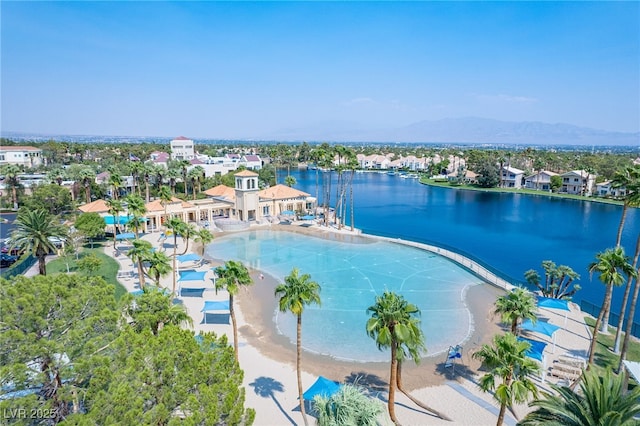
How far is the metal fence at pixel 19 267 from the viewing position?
3362 centimetres

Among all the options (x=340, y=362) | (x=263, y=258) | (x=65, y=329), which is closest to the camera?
(x=65, y=329)

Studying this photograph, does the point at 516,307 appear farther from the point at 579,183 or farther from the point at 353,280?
the point at 579,183

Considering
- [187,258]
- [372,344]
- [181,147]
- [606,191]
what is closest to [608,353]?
[372,344]

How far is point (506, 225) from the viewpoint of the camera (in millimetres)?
67500

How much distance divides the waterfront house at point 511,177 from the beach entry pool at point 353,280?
77504 mm

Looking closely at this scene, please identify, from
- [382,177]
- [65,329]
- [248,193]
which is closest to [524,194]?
[382,177]

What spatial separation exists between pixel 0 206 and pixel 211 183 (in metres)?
36.3

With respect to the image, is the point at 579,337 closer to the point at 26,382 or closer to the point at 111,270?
the point at 26,382

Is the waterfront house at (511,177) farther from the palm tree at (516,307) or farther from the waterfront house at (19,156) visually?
the waterfront house at (19,156)

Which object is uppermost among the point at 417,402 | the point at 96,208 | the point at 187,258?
the point at 96,208

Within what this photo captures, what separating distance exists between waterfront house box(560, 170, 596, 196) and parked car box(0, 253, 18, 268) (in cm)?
11535

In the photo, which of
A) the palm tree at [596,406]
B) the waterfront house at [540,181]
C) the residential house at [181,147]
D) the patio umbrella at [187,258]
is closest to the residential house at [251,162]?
the residential house at [181,147]

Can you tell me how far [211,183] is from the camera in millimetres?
83750

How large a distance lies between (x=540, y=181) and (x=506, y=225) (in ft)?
169
